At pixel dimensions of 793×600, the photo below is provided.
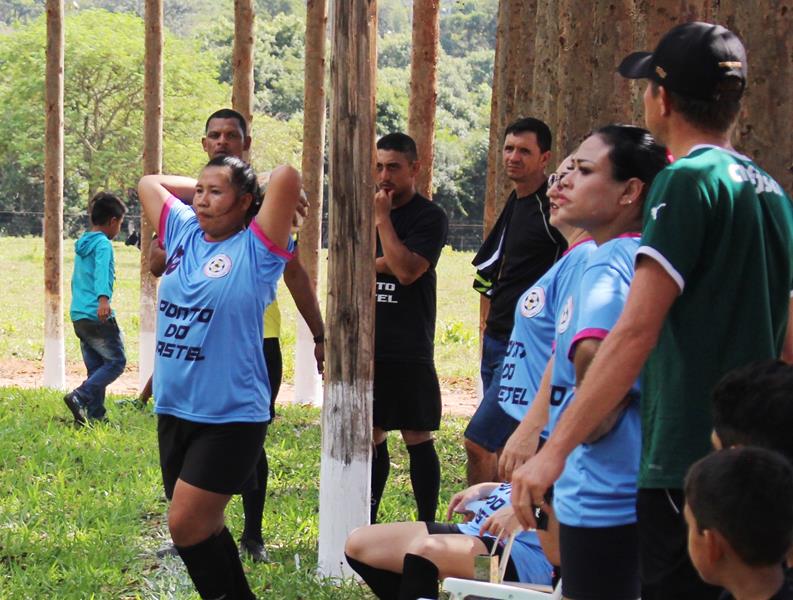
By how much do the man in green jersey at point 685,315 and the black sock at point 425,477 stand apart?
12.2 ft

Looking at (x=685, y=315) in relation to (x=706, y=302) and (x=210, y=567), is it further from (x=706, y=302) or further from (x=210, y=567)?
(x=210, y=567)

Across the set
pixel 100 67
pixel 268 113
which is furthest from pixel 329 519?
pixel 268 113

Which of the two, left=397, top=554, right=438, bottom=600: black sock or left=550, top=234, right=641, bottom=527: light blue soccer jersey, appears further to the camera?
left=397, top=554, right=438, bottom=600: black sock

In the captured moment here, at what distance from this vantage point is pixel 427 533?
4.21 meters

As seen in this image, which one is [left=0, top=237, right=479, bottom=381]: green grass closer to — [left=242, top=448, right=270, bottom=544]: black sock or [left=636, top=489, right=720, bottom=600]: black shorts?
[left=242, top=448, right=270, bottom=544]: black sock

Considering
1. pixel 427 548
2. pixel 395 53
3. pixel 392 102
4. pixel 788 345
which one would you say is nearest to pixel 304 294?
pixel 427 548

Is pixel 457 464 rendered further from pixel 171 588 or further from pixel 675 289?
pixel 675 289

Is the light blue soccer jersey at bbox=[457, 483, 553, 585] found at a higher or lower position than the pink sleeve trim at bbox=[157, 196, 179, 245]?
→ lower

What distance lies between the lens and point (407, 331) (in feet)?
22.1

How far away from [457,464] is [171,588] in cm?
433

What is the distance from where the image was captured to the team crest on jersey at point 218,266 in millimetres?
4980

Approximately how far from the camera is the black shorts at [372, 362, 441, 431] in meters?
6.73

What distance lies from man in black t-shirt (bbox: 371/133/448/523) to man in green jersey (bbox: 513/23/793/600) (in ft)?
11.7

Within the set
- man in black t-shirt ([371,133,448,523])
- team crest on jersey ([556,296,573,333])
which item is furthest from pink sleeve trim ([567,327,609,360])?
man in black t-shirt ([371,133,448,523])
